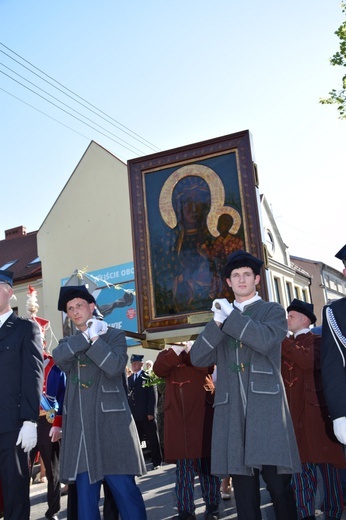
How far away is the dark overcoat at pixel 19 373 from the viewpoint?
476 centimetres

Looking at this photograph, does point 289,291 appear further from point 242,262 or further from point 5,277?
point 242,262

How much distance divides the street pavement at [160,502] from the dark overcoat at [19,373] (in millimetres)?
2475

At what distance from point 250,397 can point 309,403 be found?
1987 millimetres

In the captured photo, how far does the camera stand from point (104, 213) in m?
25.4

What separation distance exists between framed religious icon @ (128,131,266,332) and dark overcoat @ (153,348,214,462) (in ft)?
2.09

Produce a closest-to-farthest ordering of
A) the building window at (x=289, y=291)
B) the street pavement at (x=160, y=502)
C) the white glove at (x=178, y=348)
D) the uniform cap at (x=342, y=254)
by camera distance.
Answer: the uniform cap at (x=342, y=254) < the street pavement at (x=160, y=502) < the white glove at (x=178, y=348) < the building window at (x=289, y=291)

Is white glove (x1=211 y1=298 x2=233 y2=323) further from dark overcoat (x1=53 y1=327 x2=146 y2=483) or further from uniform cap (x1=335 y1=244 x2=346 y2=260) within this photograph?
dark overcoat (x1=53 y1=327 x2=146 y2=483)

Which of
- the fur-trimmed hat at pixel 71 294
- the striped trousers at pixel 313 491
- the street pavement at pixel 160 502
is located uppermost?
the fur-trimmed hat at pixel 71 294

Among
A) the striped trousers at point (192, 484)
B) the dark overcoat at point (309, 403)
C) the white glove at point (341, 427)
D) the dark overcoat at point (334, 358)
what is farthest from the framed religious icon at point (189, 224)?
the white glove at point (341, 427)

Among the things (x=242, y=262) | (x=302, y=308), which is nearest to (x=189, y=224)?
(x=302, y=308)

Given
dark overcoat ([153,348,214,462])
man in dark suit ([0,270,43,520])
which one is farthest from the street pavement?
man in dark suit ([0,270,43,520])

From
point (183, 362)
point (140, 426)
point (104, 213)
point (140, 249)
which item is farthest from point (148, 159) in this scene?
point (104, 213)

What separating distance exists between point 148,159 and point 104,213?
57.8 feet

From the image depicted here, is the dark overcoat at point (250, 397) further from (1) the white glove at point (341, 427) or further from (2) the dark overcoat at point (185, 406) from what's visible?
(2) the dark overcoat at point (185, 406)
